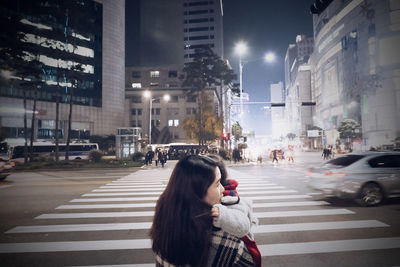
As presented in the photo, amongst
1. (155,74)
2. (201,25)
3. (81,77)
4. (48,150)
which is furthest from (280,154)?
(201,25)

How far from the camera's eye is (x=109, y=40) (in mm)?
57500

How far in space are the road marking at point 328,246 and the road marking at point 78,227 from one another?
2959mm

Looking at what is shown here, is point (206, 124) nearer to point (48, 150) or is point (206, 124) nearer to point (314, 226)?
point (48, 150)

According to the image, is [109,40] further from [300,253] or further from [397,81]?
[397,81]

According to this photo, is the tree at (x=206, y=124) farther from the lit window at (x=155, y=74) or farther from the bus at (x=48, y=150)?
the lit window at (x=155, y=74)

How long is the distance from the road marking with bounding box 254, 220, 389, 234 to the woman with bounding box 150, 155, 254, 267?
417 centimetres

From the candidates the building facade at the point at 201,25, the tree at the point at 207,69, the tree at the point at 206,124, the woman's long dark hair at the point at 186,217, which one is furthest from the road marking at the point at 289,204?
the building facade at the point at 201,25

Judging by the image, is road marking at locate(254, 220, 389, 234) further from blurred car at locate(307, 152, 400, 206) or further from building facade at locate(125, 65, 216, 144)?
building facade at locate(125, 65, 216, 144)

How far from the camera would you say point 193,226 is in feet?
4.86

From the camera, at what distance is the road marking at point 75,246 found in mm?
4509

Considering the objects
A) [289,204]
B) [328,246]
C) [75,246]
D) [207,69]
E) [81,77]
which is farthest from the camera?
[81,77]

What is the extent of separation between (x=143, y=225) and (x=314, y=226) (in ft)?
13.6

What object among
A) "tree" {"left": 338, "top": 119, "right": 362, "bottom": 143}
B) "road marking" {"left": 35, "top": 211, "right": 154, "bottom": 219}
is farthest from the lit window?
"road marking" {"left": 35, "top": 211, "right": 154, "bottom": 219}

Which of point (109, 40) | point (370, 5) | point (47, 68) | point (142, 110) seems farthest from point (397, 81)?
point (47, 68)
